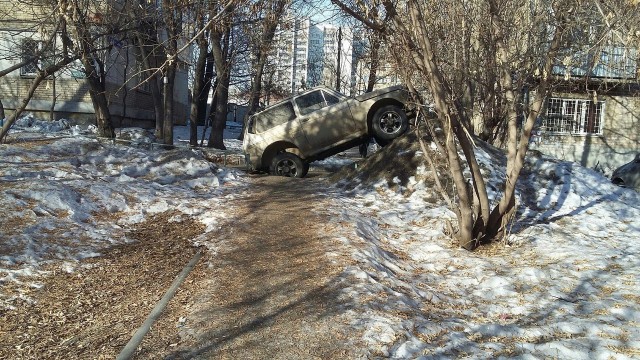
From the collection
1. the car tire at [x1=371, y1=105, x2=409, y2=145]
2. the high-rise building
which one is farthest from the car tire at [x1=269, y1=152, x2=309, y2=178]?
the high-rise building

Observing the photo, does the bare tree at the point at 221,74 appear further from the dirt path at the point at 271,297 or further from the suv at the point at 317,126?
the dirt path at the point at 271,297

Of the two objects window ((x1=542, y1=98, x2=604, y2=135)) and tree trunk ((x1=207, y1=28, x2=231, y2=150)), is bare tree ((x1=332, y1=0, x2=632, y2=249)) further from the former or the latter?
window ((x1=542, y1=98, x2=604, y2=135))

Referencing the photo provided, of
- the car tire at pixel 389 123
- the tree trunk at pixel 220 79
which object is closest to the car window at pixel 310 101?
the car tire at pixel 389 123

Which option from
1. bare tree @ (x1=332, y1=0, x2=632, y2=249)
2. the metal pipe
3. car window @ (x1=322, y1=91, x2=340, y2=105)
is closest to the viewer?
the metal pipe

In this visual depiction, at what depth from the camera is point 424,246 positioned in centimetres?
845

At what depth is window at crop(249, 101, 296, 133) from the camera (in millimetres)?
13680

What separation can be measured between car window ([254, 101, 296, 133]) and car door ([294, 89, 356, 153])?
0.72ft

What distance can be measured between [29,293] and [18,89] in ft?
62.6

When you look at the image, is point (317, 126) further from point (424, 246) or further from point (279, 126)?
point (424, 246)

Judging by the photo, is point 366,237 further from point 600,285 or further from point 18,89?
point 18,89

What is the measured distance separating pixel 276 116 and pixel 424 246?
632cm

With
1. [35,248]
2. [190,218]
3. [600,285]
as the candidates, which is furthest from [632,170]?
[35,248]

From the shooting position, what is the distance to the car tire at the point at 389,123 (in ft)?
43.7

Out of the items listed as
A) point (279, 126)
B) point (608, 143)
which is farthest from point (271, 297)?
point (608, 143)
